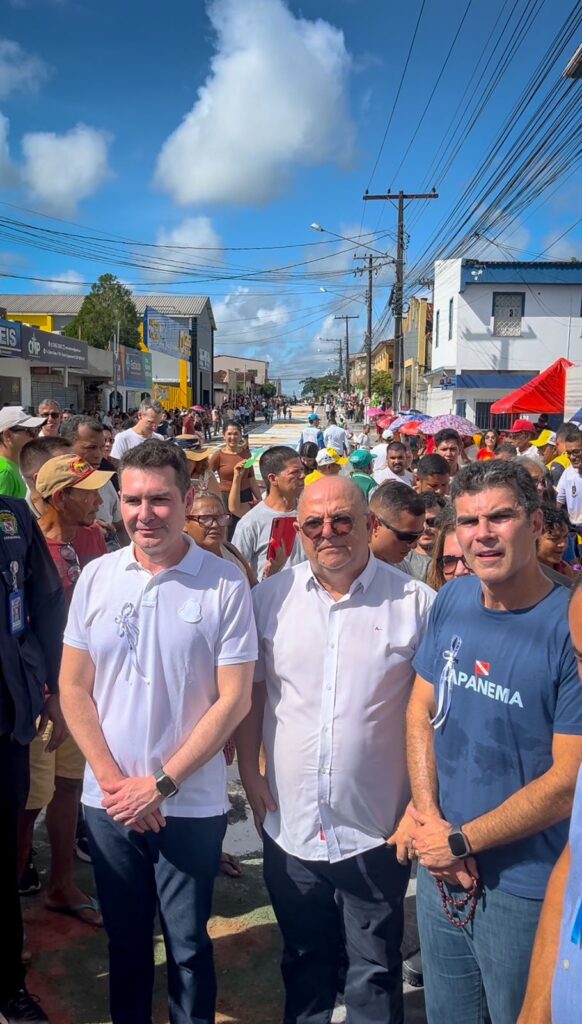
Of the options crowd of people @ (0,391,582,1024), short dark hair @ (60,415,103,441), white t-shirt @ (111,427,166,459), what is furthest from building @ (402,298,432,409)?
crowd of people @ (0,391,582,1024)

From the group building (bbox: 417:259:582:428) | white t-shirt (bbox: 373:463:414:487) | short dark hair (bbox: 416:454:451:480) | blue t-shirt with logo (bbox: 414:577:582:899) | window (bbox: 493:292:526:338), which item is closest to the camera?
blue t-shirt with logo (bbox: 414:577:582:899)

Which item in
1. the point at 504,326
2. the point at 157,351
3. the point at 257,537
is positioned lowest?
the point at 257,537

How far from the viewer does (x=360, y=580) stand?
7.29ft

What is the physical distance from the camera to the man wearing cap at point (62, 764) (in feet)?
9.48

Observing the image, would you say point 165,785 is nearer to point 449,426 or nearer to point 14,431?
point 14,431

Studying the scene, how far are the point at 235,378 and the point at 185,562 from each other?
95.4 m

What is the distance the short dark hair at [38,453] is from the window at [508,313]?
2524 cm

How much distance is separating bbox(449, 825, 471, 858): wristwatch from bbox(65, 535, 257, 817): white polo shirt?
780 mm

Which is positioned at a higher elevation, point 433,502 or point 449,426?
point 449,426

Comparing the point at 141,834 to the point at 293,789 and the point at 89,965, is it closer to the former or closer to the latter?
the point at 293,789

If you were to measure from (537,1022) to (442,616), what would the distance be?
3.22 feet

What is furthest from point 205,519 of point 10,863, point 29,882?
point 29,882

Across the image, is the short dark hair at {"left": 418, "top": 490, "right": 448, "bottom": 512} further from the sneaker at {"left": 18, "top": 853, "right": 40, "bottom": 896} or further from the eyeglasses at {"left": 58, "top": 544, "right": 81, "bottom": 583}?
the sneaker at {"left": 18, "top": 853, "right": 40, "bottom": 896}

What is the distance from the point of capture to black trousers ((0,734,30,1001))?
8.09ft
